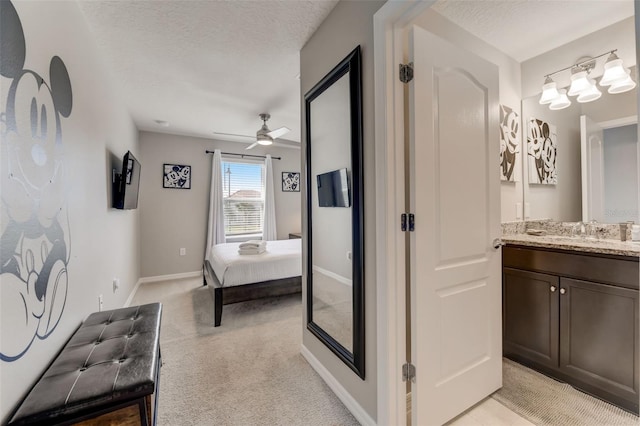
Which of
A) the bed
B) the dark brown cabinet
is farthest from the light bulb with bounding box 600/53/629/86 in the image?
the bed

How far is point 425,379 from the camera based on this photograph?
1.35m

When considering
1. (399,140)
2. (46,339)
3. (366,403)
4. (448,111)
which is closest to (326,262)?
(366,403)

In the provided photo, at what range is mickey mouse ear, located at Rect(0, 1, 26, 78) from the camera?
95 cm

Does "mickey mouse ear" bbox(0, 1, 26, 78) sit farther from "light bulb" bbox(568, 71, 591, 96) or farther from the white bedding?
"light bulb" bbox(568, 71, 591, 96)

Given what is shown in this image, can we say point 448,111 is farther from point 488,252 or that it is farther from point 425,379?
point 425,379

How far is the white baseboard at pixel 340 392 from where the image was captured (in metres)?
1.47

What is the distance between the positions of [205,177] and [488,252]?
4.57m

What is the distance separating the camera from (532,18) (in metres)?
1.83

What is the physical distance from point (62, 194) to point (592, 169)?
3.63 m

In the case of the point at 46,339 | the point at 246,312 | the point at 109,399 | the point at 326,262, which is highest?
the point at 326,262

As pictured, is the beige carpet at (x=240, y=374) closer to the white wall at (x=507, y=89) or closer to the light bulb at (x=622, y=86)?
the white wall at (x=507, y=89)

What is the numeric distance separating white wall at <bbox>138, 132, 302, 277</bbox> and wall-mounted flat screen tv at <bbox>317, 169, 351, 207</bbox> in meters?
3.62

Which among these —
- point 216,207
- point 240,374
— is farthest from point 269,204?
point 240,374

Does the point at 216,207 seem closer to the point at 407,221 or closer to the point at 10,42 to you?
the point at 10,42
